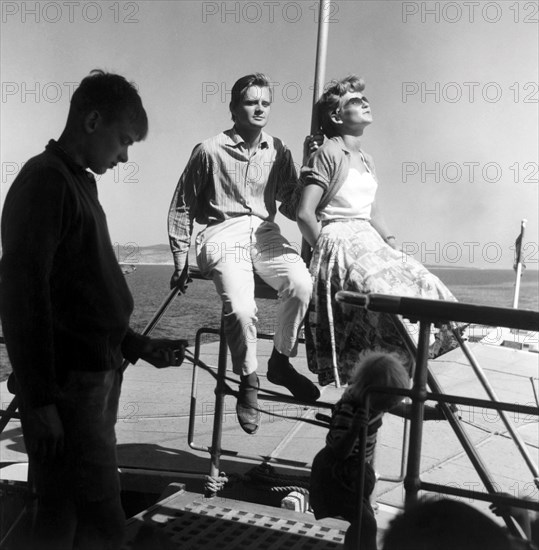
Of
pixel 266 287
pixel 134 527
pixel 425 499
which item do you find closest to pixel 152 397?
pixel 266 287

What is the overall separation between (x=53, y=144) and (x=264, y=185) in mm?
1680

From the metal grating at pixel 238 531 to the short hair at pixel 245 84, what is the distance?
1842 millimetres

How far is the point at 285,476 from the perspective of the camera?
3.50 metres

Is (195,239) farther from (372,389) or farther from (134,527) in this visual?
(372,389)

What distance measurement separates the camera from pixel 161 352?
2.16 m

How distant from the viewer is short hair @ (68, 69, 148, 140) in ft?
6.10

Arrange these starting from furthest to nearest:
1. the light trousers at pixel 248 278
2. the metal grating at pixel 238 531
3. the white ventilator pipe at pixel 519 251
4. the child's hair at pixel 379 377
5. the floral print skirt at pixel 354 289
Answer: the white ventilator pipe at pixel 519 251
the light trousers at pixel 248 278
the floral print skirt at pixel 354 289
the metal grating at pixel 238 531
the child's hair at pixel 379 377

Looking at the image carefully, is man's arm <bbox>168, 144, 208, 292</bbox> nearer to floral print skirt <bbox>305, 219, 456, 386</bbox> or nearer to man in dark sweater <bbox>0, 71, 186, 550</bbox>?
floral print skirt <bbox>305, 219, 456, 386</bbox>

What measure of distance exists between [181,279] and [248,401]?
63 centimetres

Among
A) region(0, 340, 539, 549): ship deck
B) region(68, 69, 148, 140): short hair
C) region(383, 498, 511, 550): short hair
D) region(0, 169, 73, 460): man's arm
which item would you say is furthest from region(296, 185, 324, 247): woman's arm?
region(383, 498, 511, 550): short hair

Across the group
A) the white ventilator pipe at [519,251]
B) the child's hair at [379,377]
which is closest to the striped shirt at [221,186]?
the child's hair at [379,377]

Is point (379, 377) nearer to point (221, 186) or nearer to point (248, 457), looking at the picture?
point (248, 457)

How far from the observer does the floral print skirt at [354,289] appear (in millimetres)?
2900

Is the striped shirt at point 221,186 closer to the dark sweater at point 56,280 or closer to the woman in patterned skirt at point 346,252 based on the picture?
the woman in patterned skirt at point 346,252
